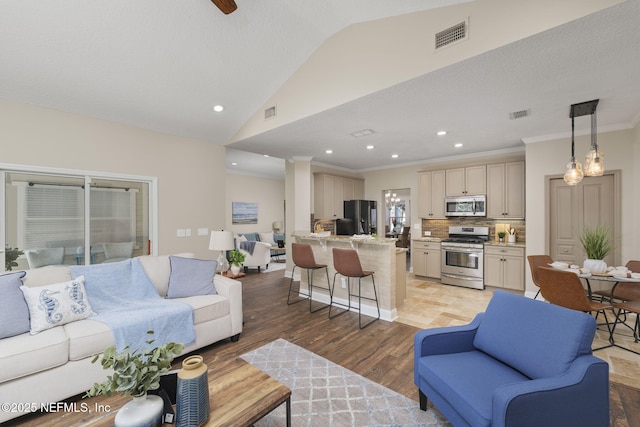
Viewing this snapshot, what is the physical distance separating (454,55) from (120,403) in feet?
11.0

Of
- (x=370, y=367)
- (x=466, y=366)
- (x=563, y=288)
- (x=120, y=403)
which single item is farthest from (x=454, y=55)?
(x=120, y=403)

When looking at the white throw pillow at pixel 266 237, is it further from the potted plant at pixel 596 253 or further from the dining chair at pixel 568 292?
the potted plant at pixel 596 253

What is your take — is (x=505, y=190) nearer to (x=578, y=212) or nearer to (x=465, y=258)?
(x=578, y=212)

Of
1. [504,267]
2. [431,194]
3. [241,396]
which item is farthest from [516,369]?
[431,194]

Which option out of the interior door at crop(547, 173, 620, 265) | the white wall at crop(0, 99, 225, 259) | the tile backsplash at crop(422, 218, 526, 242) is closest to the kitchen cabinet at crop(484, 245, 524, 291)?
the interior door at crop(547, 173, 620, 265)

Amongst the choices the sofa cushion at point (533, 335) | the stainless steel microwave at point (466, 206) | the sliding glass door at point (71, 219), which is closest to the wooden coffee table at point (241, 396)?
the sofa cushion at point (533, 335)

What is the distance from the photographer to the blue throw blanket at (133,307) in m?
2.32

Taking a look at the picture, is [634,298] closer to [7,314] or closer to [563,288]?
[563,288]

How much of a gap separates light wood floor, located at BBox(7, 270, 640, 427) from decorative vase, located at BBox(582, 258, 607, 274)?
128cm

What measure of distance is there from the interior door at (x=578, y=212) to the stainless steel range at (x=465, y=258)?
1.07 meters

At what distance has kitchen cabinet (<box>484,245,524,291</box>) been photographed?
15.5 feet

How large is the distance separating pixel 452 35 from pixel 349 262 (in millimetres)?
2568

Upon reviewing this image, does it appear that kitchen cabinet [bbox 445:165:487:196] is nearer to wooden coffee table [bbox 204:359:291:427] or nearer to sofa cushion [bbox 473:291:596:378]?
sofa cushion [bbox 473:291:596:378]

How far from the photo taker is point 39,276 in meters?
2.47
